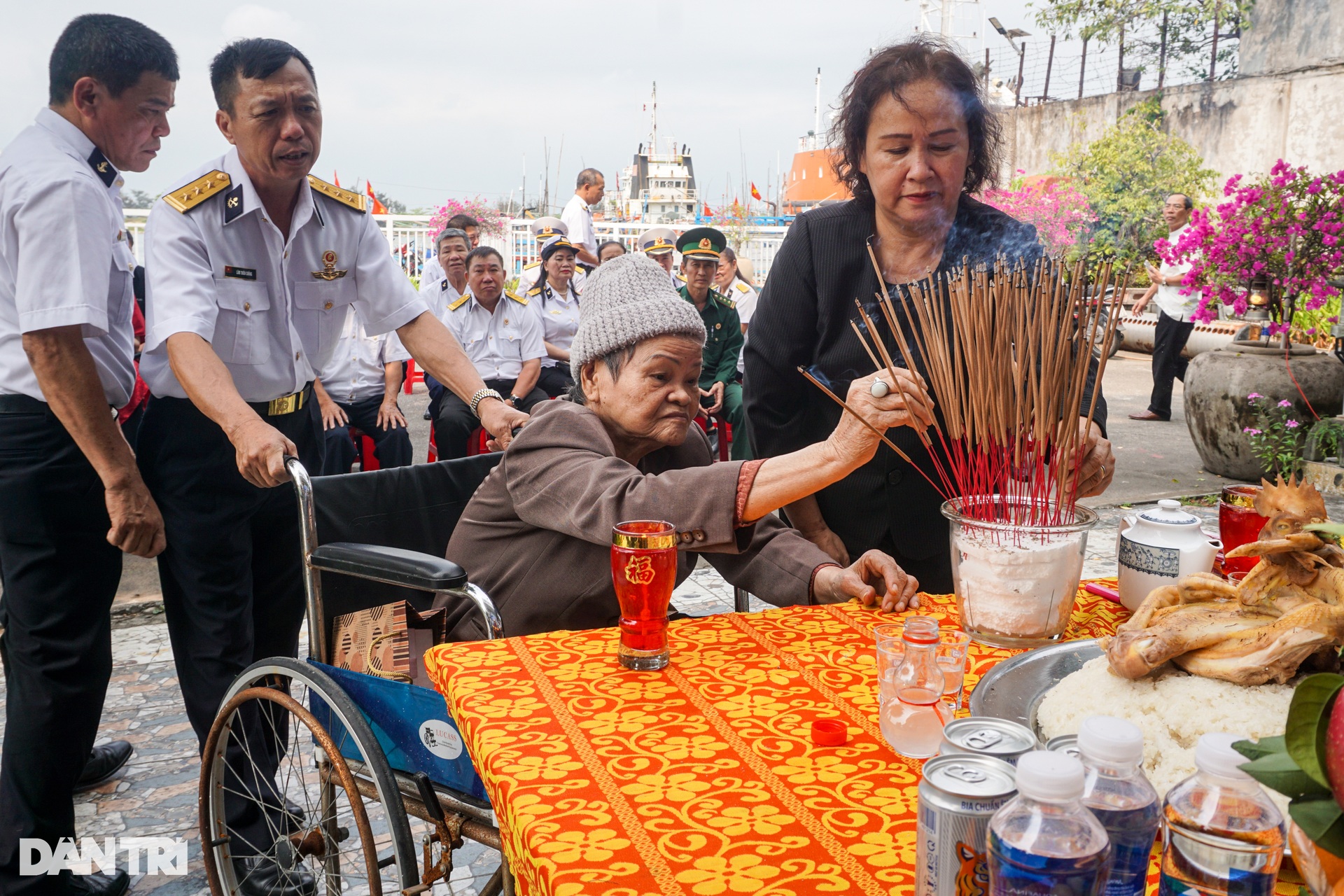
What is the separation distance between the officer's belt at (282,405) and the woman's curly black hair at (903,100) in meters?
1.43

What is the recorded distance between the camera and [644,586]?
123 centimetres

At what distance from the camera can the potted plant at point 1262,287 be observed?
5.29m

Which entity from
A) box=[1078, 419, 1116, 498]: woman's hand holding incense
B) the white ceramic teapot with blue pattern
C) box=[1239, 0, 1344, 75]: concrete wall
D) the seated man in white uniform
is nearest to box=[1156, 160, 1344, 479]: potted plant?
the seated man in white uniform

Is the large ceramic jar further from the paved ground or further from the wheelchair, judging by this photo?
the wheelchair

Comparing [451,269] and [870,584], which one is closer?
[870,584]

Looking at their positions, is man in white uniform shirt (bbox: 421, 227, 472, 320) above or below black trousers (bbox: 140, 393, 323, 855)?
above

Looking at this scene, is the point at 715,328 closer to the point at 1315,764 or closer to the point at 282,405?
the point at 282,405

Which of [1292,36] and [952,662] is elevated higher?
[1292,36]

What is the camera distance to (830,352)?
2.01 meters

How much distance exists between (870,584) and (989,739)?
876 mm

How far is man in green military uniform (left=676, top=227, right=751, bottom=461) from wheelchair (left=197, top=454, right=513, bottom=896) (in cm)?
416

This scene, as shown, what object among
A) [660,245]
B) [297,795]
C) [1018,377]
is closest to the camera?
[1018,377]

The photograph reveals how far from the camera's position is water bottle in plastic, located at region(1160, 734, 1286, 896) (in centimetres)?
56

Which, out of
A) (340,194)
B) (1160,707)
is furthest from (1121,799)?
(340,194)
